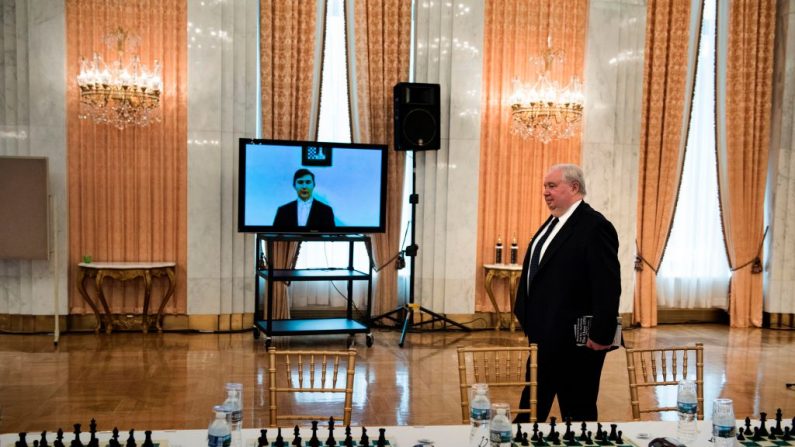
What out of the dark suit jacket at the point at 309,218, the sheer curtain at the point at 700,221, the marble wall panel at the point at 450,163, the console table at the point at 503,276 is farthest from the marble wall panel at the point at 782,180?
the dark suit jacket at the point at 309,218

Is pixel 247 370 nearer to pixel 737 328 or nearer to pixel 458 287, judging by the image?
pixel 458 287

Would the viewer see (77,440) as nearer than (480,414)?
No

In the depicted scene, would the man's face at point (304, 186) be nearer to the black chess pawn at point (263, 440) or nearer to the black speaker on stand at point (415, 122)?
the black speaker on stand at point (415, 122)

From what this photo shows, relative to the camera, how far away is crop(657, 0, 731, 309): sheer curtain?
8.36 m

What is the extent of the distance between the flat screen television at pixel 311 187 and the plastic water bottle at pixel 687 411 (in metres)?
4.91

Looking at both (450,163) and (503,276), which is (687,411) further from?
(450,163)

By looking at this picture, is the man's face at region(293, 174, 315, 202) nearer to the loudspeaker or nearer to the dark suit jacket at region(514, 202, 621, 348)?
the loudspeaker

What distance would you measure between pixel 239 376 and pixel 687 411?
4062 mm

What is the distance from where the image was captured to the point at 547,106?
7086mm

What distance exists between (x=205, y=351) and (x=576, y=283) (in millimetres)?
4099

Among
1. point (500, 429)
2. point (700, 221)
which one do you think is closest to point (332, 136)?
point (700, 221)

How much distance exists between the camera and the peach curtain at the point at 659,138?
8.01 m

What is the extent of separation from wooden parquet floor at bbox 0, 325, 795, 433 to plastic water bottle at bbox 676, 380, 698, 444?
2518mm

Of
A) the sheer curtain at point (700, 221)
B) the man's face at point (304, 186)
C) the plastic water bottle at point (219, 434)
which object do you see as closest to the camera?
the plastic water bottle at point (219, 434)
